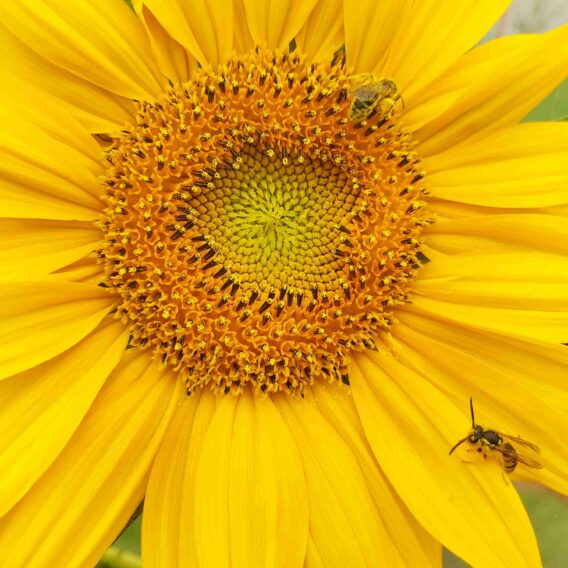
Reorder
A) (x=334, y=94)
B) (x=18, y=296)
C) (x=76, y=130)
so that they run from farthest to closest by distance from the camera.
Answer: (x=334, y=94)
(x=76, y=130)
(x=18, y=296)

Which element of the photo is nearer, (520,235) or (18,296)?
(18,296)

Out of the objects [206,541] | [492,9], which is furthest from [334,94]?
[206,541]

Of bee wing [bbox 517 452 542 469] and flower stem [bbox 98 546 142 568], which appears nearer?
bee wing [bbox 517 452 542 469]

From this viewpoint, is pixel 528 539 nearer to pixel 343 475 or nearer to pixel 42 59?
pixel 343 475

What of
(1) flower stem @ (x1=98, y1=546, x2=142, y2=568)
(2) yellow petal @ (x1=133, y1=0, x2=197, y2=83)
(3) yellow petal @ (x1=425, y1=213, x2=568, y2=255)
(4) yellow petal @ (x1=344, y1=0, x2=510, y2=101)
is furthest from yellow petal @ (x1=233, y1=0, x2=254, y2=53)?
(1) flower stem @ (x1=98, y1=546, x2=142, y2=568)

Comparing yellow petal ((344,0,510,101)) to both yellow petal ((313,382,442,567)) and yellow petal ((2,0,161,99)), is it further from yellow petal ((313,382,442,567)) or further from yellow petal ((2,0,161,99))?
yellow petal ((313,382,442,567))

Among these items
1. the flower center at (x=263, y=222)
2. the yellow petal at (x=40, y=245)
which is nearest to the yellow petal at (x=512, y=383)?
the flower center at (x=263, y=222)

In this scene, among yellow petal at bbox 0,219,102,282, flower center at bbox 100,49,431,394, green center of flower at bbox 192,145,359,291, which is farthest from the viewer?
green center of flower at bbox 192,145,359,291
